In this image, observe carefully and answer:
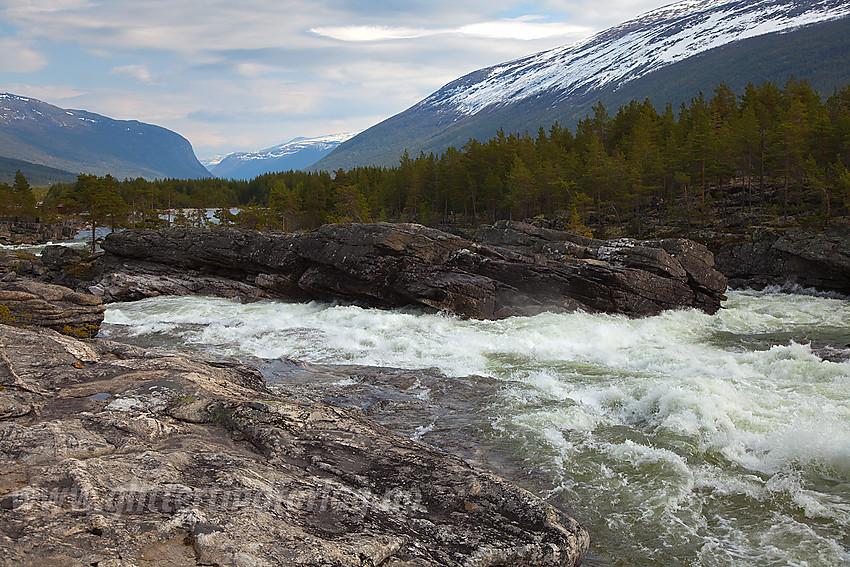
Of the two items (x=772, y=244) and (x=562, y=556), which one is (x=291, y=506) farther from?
(x=772, y=244)

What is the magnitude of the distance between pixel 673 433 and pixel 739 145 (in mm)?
51415

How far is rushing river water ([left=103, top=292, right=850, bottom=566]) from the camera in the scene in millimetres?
8922

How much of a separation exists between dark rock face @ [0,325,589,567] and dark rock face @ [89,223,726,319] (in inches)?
822

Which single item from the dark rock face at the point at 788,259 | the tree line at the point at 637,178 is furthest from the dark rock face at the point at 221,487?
the tree line at the point at 637,178

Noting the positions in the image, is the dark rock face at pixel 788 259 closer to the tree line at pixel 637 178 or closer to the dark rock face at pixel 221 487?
the tree line at pixel 637 178

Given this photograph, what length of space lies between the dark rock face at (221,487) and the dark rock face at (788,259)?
37351 mm

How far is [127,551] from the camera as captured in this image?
4.95 m

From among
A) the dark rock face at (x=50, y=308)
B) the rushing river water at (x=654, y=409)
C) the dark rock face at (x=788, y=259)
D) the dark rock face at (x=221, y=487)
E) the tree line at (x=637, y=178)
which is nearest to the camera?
the dark rock face at (x=221, y=487)

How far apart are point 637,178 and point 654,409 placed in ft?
159

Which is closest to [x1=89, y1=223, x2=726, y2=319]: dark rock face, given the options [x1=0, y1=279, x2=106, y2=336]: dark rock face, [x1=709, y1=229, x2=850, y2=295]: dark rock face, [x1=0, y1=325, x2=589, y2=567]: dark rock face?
[x1=709, y1=229, x2=850, y2=295]: dark rock face

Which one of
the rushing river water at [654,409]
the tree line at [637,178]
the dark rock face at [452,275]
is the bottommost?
the rushing river water at [654,409]

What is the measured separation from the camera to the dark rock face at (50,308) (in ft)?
66.1

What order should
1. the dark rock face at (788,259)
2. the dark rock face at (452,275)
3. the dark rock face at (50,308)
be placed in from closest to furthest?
the dark rock face at (50,308) → the dark rock face at (452,275) → the dark rock face at (788,259)

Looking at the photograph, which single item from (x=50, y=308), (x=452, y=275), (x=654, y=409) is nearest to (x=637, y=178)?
(x=452, y=275)
